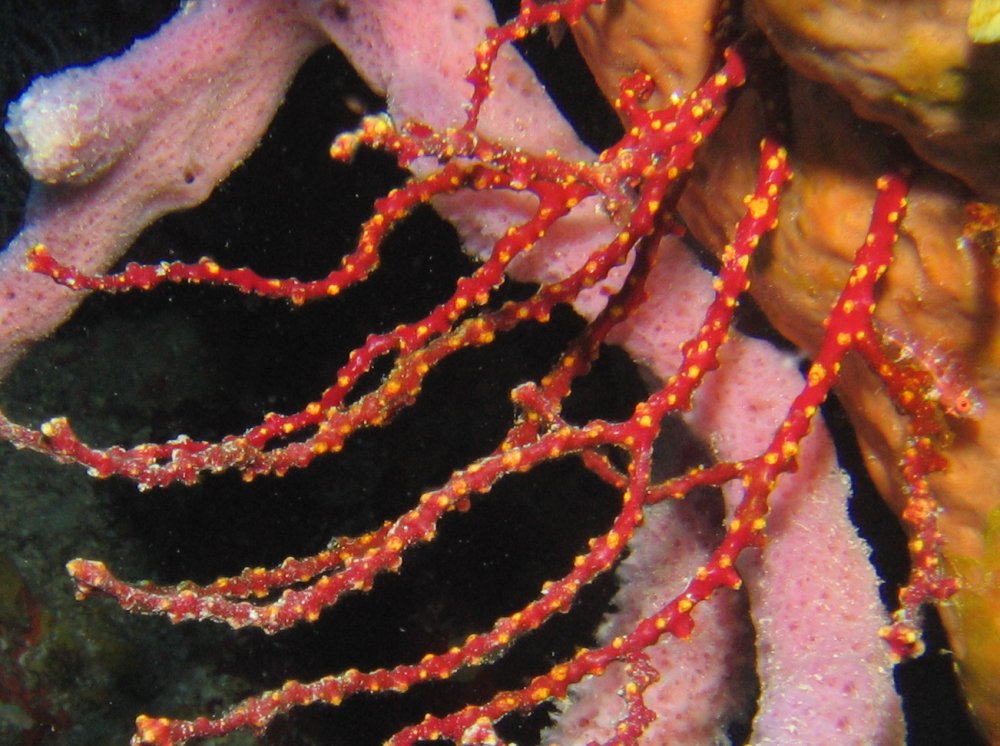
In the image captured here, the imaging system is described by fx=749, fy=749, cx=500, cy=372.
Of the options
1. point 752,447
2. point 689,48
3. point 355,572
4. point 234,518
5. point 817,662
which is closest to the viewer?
point 355,572

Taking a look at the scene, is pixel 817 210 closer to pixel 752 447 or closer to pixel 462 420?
pixel 752 447

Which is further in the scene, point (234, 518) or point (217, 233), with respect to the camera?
point (234, 518)

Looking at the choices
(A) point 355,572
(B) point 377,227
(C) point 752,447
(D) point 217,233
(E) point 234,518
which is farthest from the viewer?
(E) point 234,518

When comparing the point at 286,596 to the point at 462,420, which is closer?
the point at 286,596

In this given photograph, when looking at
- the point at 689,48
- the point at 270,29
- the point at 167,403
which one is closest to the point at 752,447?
the point at 689,48

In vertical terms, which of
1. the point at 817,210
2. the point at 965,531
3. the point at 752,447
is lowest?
the point at 965,531

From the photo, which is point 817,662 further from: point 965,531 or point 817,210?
point 817,210

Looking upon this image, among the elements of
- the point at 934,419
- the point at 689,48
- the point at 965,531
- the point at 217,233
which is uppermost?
the point at 217,233

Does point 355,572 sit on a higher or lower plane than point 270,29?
lower

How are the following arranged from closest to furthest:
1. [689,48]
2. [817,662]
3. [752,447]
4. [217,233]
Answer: [689,48] → [817,662] → [752,447] → [217,233]

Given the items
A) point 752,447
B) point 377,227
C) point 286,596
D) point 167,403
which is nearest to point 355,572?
point 286,596
